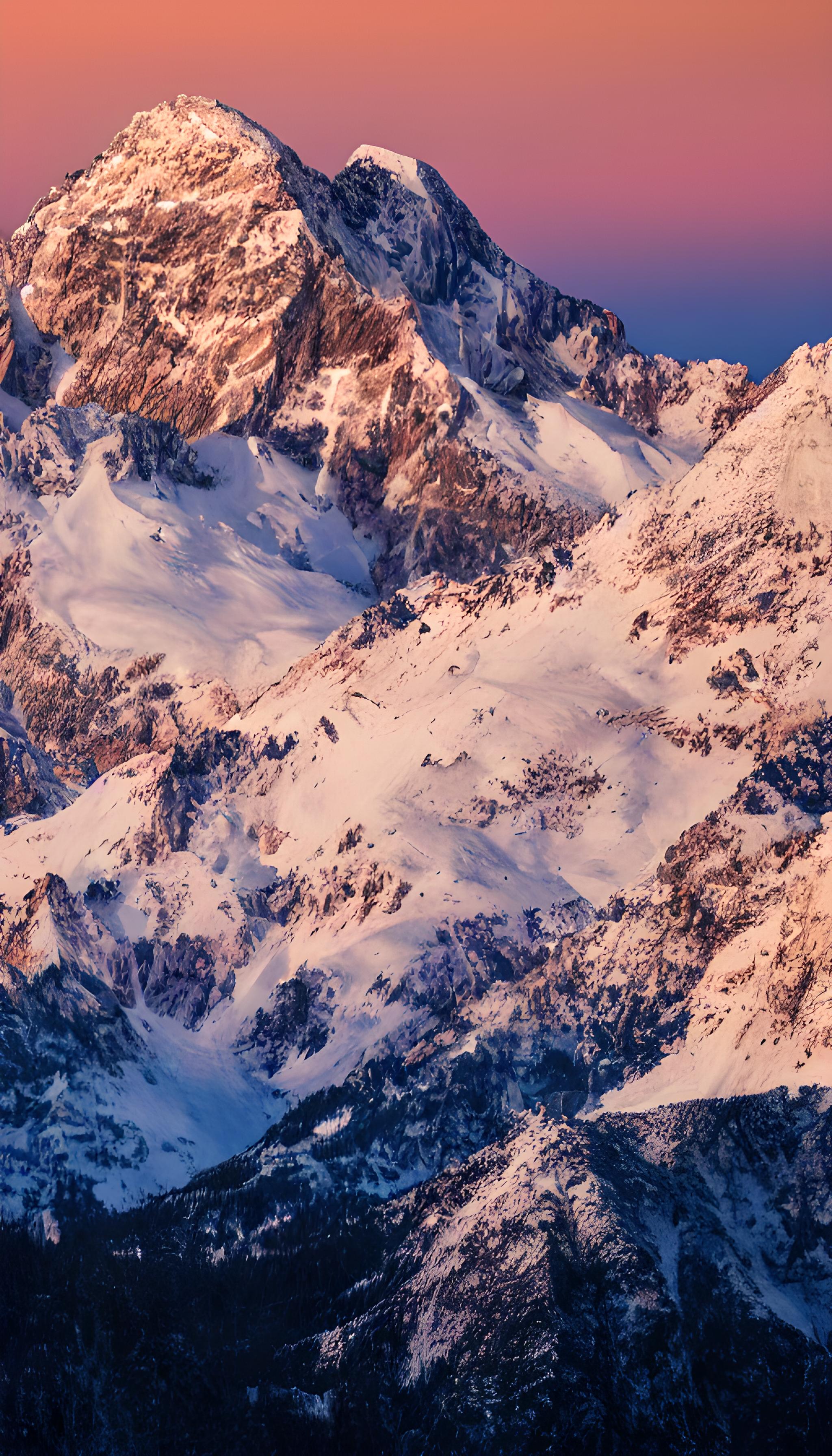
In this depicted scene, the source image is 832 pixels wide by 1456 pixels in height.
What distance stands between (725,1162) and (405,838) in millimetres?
38567

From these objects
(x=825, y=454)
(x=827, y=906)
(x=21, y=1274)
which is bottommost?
(x=21, y=1274)

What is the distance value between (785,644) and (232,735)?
38.1 metres

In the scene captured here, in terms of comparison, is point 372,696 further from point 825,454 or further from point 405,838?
point 825,454

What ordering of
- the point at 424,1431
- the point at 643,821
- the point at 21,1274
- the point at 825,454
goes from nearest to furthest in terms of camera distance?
the point at 424,1431
the point at 21,1274
the point at 643,821
the point at 825,454

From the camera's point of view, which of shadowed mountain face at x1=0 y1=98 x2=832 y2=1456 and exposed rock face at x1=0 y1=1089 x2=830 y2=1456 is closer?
exposed rock face at x1=0 y1=1089 x2=830 y2=1456

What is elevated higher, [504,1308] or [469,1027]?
[469,1027]

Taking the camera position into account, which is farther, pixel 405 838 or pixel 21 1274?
pixel 405 838

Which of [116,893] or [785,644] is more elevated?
[785,644]

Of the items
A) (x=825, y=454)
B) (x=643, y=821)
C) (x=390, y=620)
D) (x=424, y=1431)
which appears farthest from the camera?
(x=390, y=620)

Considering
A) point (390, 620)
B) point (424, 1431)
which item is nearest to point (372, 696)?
point (390, 620)

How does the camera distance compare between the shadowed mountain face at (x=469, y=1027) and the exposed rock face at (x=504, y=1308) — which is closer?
the exposed rock face at (x=504, y=1308)

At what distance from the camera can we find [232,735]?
18725 centimetres

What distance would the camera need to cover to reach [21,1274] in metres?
138

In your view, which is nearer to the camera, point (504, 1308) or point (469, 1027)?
point (504, 1308)
